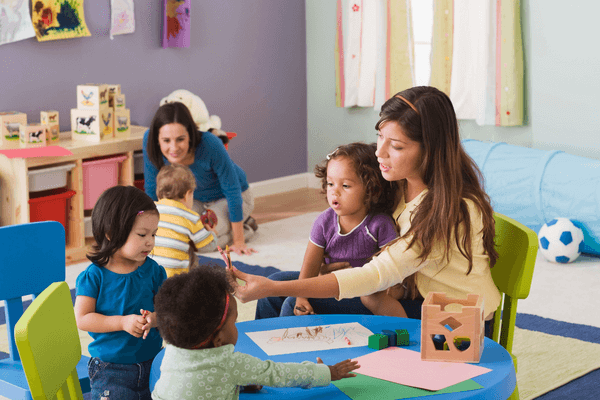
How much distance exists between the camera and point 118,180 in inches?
158

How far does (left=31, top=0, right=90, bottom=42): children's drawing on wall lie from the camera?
3.93 m

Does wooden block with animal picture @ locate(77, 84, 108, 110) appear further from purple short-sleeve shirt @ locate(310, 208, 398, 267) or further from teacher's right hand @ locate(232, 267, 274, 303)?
teacher's right hand @ locate(232, 267, 274, 303)

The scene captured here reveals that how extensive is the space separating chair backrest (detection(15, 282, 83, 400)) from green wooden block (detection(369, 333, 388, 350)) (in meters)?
0.55

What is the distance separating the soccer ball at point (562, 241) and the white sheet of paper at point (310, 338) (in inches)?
91.4

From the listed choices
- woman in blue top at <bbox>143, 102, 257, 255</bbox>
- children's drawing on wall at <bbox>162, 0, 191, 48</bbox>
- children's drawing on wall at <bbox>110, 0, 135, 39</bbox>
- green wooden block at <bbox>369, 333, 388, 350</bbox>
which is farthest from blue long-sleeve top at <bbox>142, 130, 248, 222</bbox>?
green wooden block at <bbox>369, 333, 388, 350</bbox>

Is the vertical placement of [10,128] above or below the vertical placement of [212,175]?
above

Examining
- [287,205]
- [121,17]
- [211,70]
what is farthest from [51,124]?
[287,205]

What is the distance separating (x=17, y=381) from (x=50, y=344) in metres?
0.45

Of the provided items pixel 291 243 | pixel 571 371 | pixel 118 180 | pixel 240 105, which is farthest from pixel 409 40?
pixel 571 371

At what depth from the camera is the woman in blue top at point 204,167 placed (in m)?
3.61

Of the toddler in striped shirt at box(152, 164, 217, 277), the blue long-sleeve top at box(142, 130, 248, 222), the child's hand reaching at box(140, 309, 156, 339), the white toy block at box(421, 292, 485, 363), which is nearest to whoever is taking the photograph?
the white toy block at box(421, 292, 485, 363)

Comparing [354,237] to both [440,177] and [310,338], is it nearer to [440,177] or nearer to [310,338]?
[440,177]

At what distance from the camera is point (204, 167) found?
3816 mm

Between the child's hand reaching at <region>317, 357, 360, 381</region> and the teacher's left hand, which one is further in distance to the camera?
the teacher's left hand
